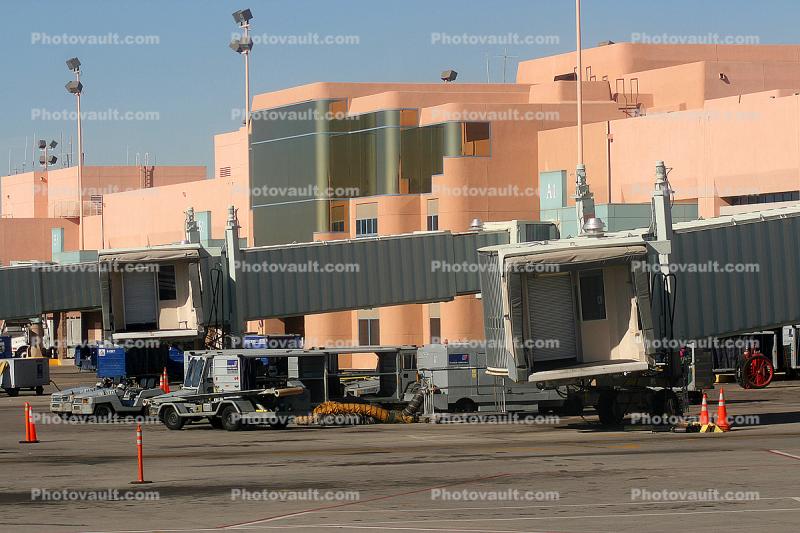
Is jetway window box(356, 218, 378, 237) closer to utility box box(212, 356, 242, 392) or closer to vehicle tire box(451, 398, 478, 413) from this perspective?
vehicle tire box(451, 398, 478, 413)

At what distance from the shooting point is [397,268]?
51500 mm

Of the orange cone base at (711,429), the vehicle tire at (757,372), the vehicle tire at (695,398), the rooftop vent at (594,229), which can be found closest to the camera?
the orange cone base at (711,429)

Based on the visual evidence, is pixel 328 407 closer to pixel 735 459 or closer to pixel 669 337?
pixel 669 337

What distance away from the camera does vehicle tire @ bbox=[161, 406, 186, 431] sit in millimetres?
40281

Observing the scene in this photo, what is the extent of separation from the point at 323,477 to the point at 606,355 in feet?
43.1

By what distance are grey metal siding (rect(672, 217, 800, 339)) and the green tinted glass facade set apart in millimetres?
39923

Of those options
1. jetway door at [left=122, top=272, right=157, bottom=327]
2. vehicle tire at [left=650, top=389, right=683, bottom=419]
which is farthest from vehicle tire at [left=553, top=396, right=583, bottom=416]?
jetway door at [left=122, top=272, right=157, bottom=327]

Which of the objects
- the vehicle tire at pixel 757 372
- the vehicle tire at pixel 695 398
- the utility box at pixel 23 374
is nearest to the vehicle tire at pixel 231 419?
the vehicle tire at pixel 695 398

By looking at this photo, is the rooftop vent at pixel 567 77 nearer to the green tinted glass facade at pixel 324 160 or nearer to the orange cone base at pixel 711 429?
the green tinted glass facade at pixel 324 160

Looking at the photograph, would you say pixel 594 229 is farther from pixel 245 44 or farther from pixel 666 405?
pixel 245 44

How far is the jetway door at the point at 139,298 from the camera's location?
48562mm

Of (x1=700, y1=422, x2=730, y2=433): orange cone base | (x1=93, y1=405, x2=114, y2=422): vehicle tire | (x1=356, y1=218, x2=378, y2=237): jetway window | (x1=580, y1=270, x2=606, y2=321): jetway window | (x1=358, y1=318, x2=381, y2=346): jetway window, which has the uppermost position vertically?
(x1=356, y1=218, x2=378, y2=237): jetway window

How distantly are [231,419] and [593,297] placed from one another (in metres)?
11.5

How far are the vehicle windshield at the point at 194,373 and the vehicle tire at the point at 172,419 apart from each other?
1.03 m
